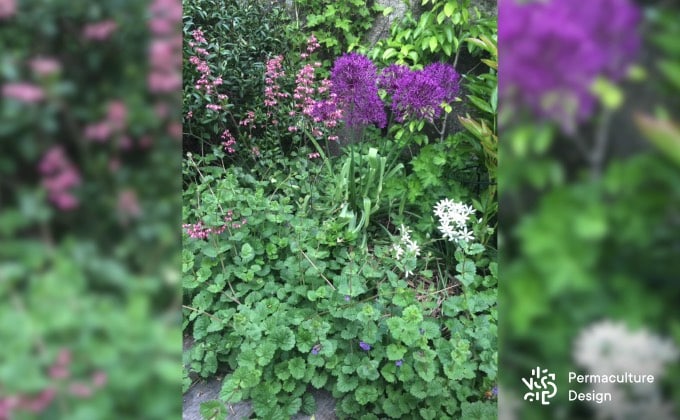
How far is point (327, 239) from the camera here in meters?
2.53

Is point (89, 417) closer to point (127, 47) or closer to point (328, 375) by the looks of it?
point (127, 47)

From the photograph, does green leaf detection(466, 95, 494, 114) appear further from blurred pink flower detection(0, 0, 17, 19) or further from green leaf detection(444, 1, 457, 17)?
blurred pink flower detection(0, 0, 17, 19)

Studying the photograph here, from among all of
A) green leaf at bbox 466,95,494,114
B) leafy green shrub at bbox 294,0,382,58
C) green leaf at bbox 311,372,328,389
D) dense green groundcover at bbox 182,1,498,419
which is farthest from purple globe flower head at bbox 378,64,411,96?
green leaf at bbox 311,372,328,389

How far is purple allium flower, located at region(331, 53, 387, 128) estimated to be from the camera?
2.87m

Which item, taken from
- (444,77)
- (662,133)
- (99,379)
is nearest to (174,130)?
(99,379)

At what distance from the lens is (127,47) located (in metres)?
0.64

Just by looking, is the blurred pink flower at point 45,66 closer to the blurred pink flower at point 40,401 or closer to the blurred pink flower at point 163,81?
the blurred pink flower at point 163,81

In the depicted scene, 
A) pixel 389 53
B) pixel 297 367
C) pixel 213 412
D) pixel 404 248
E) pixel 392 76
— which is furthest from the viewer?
pixel 389 53

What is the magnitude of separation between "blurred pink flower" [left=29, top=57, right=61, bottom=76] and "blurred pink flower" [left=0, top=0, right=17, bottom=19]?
0.19 ft

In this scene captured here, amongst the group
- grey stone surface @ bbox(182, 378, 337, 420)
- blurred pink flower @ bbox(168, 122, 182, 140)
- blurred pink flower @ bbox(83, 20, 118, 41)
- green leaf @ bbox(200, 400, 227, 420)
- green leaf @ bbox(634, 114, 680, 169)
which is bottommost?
grey stone surface @ bbox(182, 378, 337, 420)

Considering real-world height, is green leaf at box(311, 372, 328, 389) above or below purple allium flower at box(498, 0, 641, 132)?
below

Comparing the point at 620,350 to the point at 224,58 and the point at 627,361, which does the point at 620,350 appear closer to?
the point at 627,361

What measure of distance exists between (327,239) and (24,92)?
1965mm

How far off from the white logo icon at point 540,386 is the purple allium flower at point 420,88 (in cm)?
223
